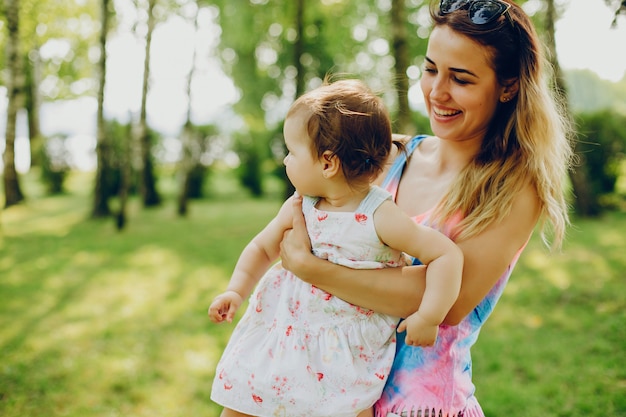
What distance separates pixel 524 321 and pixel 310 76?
13.5m

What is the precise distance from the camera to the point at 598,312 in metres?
6.43

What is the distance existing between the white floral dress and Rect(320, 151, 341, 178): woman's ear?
0.14 meters

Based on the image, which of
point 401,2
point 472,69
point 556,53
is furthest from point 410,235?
point 556,53

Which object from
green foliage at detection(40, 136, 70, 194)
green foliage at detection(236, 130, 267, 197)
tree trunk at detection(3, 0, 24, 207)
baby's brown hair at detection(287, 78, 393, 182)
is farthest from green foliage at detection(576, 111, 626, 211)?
green foliage at detection(40, 136, 70, 194)

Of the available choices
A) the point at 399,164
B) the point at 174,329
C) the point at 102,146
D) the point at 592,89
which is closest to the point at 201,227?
the point at 102,146

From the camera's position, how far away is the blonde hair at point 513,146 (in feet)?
6.44

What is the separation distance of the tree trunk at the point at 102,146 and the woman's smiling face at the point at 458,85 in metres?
10.4

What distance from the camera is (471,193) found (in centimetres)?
199

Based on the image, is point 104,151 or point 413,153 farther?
point 104,151

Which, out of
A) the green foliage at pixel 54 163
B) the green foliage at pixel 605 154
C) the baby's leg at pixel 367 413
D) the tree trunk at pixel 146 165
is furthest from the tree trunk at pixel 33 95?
the baby's leg at pixel 367 413

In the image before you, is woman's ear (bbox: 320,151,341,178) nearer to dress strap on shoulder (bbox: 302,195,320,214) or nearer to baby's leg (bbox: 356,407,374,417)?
dress strap on shoulder (bbox: 302,195,320,214)

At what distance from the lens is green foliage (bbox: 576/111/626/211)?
1289 cm

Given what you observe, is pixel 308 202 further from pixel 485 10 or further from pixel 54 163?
pixel 54 163

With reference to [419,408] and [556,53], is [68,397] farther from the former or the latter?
[556,53]
